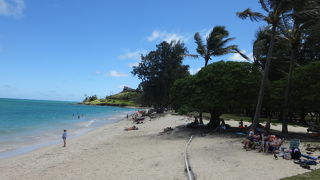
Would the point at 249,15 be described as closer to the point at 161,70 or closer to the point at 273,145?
the point at 273,145

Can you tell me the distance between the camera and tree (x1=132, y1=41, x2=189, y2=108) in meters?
54.8

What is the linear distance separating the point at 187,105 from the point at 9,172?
542 inches

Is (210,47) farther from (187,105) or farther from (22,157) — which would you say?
(22,157)

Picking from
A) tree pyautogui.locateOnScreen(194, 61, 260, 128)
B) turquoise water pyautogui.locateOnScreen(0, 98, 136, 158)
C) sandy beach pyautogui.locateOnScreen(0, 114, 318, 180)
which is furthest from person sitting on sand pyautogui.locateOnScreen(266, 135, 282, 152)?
turquoise water pyautogui.locateOnScreen(0, 98, 136, 158)

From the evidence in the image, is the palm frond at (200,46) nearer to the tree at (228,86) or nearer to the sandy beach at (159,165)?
the tree at (228,86)

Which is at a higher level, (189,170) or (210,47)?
(210,47)

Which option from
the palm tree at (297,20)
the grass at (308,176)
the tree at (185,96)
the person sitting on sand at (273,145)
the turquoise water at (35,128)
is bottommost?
the turquoise water at (35,128)

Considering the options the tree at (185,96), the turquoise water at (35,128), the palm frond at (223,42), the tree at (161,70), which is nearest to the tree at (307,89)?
the tree at (185,96)

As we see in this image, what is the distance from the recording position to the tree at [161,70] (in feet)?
180

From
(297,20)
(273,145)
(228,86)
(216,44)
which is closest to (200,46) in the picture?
(216,44)

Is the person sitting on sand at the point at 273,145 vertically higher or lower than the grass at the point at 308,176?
higher

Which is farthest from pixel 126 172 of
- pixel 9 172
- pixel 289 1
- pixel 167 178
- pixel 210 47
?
pixel 210 47

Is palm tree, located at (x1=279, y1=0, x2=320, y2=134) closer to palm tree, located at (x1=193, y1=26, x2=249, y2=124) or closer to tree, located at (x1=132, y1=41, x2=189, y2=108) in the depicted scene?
palm tree, located at (x1=193, y1=26, x2=249, y2=124)

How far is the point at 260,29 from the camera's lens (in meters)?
27.3
